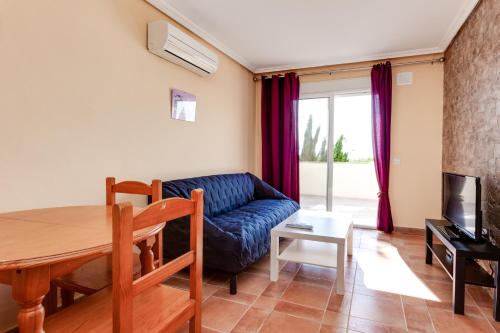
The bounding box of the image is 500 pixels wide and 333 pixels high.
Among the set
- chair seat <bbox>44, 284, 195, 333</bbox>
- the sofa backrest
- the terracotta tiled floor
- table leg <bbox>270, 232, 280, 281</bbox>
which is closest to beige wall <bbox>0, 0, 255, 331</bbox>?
the sofa backrest

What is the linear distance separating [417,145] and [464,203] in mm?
1955

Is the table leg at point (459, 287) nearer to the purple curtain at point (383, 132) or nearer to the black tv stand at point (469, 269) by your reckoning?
the black tv stand at point (469, 269)

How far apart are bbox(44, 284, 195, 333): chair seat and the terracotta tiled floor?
700 mm

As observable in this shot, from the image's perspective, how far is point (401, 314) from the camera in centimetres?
199

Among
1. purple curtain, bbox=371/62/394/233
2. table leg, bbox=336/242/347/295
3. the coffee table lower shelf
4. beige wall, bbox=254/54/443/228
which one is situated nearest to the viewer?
table leg, bbox=336/242/347/295

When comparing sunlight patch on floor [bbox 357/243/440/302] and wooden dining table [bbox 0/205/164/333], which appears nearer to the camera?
wooden dining table [bbox 0/205/164/333]

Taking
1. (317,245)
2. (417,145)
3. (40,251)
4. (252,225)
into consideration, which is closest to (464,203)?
(317,245)

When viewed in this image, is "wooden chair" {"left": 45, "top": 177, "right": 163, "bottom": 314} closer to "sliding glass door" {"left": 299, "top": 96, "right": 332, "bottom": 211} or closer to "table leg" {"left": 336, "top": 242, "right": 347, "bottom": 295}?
"table leg" {"left": 336, "top": 242, "right": 347, "bottom": 295}

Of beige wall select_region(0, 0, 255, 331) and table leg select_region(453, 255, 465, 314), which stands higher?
beige wall select_region(0, 0, 255, 331)

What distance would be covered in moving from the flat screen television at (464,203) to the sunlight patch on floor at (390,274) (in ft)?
1.90

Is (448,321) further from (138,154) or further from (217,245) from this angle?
(138,154)

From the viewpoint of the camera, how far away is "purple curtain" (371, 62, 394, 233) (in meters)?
4.09

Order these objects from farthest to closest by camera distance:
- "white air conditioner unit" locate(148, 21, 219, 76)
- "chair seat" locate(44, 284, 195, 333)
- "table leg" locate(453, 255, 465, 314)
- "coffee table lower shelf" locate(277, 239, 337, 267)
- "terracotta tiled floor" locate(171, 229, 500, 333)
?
"white air conditioner unit" locate(148, 21, 219, 76) < "coffee table lower shelf" locate(277, 239, 337, 267) < "table leg" locate(453, 255, 465, 314) < "terracotta tiled floor" locate(171, 229, 500, 333) < "chair seat" locate(44, 284, 195, 333)

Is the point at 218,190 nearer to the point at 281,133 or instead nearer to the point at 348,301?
the point at 348,301
